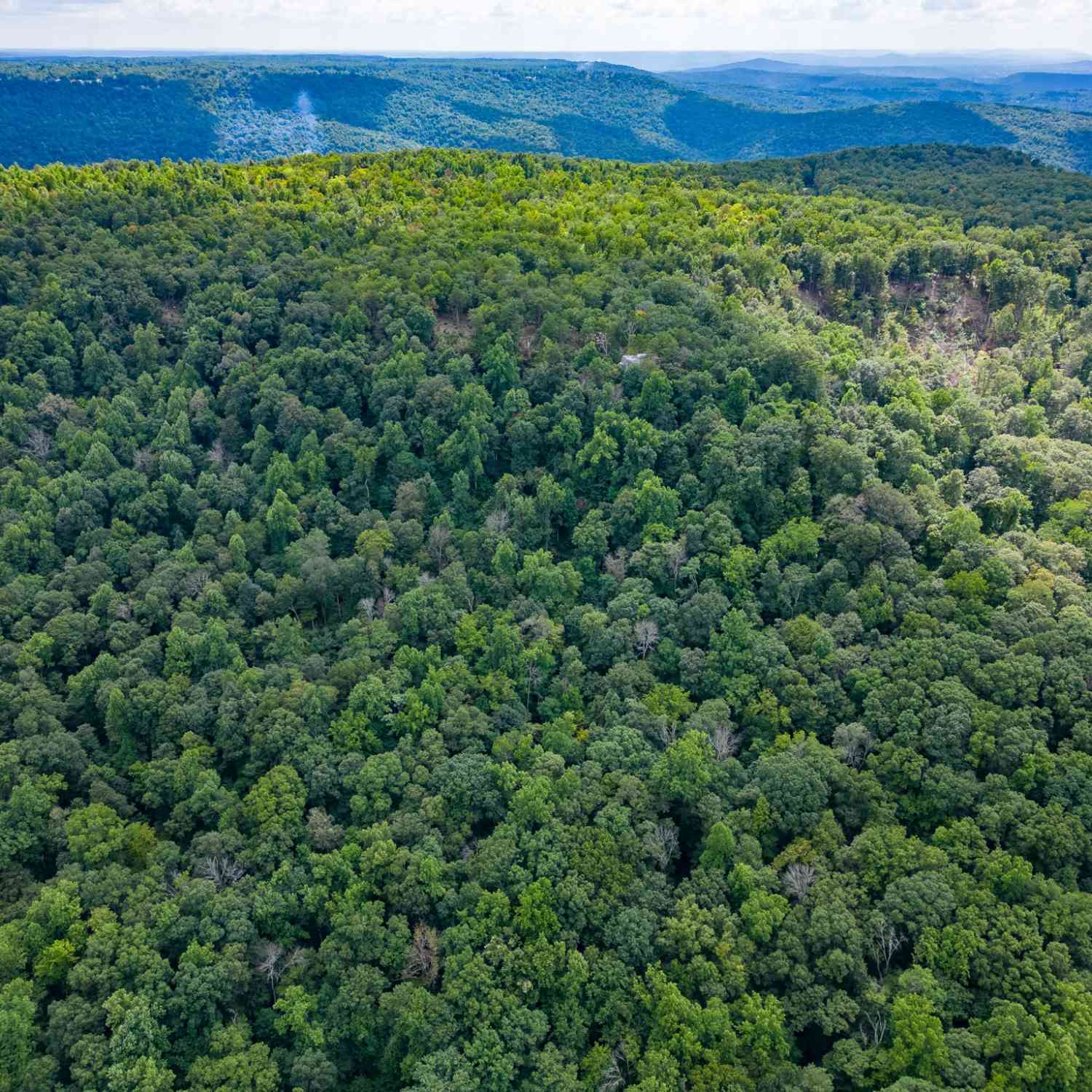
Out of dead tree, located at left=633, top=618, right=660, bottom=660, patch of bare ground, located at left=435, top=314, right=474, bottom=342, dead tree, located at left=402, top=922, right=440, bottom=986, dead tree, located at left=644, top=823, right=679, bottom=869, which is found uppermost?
patch of bare ground, located at left=435, top=314, right=474, bottom=342

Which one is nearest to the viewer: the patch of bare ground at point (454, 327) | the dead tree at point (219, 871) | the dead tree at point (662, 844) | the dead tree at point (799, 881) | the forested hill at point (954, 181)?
the dead tree at point (799, 881)

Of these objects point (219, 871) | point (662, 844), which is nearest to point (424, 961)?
point (219, 871)

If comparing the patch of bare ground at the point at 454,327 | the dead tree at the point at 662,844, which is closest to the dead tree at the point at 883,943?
the dead tree at the point at 662,844

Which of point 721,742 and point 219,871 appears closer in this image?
point 219,871

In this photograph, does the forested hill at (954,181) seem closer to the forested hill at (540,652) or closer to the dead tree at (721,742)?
the forested hill at (540,652)

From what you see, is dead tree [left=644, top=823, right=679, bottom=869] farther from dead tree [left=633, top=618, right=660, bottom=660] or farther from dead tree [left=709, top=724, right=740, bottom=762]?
dead tree [left=633, top=618, right=660, bottom=660]

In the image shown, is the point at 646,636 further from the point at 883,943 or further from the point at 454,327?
the point at 454,327

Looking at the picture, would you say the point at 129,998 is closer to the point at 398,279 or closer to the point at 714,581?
the point at 714,581

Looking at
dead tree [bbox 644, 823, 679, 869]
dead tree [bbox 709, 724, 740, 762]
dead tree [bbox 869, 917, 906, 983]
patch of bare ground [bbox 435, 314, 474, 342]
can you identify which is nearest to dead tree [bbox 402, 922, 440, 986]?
dead tree [bbox 644, 823, 679, 869]
